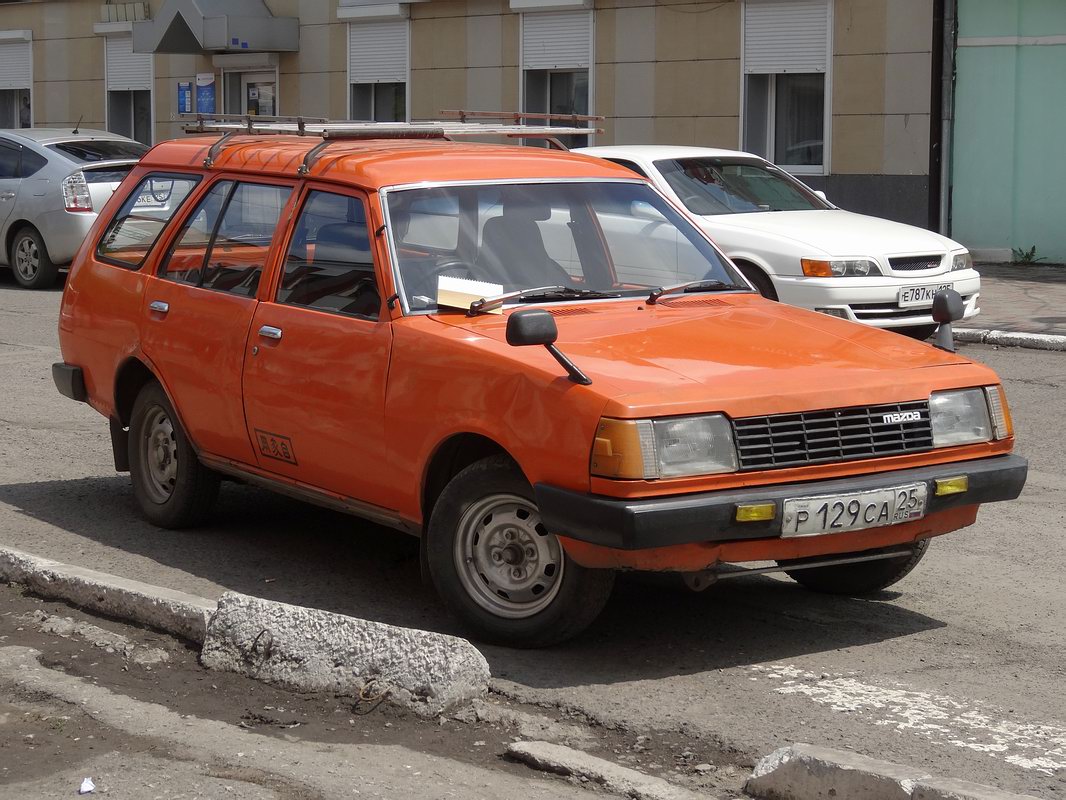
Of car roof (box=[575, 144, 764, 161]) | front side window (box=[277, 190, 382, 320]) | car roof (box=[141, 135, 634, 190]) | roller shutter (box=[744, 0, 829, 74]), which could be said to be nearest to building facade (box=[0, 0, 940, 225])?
roller shutter (box=[744, 0, 829, 74])

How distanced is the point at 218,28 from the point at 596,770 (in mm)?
23933

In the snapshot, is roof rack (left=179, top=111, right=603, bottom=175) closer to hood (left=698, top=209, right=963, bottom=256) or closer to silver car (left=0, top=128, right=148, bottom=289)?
hood (left=698, top=209, right=963, bottom=256)

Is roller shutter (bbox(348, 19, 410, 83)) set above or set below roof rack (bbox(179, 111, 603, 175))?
above

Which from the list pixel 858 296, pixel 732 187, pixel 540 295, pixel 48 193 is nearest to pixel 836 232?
pixel 858 296

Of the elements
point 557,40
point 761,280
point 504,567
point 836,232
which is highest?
point 557,40

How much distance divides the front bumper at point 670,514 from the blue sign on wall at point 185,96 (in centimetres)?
2540

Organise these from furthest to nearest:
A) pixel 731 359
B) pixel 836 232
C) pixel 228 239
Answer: pixel 836 232, pixel 228 239, pixel 731 359

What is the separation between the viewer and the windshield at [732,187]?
42.6 ft

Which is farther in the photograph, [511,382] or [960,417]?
[960,417]

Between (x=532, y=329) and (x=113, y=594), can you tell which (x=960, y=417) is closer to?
(x=532, y=329)

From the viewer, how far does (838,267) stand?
11.8 meters

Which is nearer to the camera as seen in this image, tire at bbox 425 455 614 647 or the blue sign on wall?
tire at bbox 425 455 614 647

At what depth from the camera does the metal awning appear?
26.5 m

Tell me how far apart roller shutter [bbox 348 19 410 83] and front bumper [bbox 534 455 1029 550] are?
2121 centimetres
